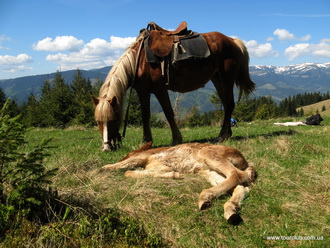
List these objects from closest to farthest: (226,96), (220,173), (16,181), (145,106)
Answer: (16,181) → (220,173) → (145,106) → (226,96)

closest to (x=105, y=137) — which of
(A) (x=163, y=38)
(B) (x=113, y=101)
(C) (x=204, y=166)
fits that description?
(B) (x=113, y=101)

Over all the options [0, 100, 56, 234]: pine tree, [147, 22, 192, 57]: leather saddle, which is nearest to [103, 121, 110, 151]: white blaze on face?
[147, 22, 192, 57]: leather saddle

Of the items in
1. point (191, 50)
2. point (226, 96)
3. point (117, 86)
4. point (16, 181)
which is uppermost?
point (191, 50)

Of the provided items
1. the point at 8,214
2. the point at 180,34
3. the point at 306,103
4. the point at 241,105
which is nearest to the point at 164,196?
the point at 8,214

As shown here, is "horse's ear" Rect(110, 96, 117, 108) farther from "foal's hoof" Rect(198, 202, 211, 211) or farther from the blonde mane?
"foal's hoof" Rect(198, 202, 211, 211)

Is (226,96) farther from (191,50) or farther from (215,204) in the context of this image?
(215,204)

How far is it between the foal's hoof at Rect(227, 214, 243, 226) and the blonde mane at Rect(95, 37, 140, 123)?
366cm

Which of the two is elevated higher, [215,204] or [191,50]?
[191,50]

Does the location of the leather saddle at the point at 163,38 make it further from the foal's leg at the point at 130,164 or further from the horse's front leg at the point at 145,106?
the foal's leg at the point at 130,164

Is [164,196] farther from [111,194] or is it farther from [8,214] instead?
[8,214]

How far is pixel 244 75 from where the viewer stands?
8.86 m

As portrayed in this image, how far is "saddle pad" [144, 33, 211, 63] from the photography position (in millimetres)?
6688

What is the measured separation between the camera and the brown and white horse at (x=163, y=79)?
612 cm

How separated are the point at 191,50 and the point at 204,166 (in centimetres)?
365
